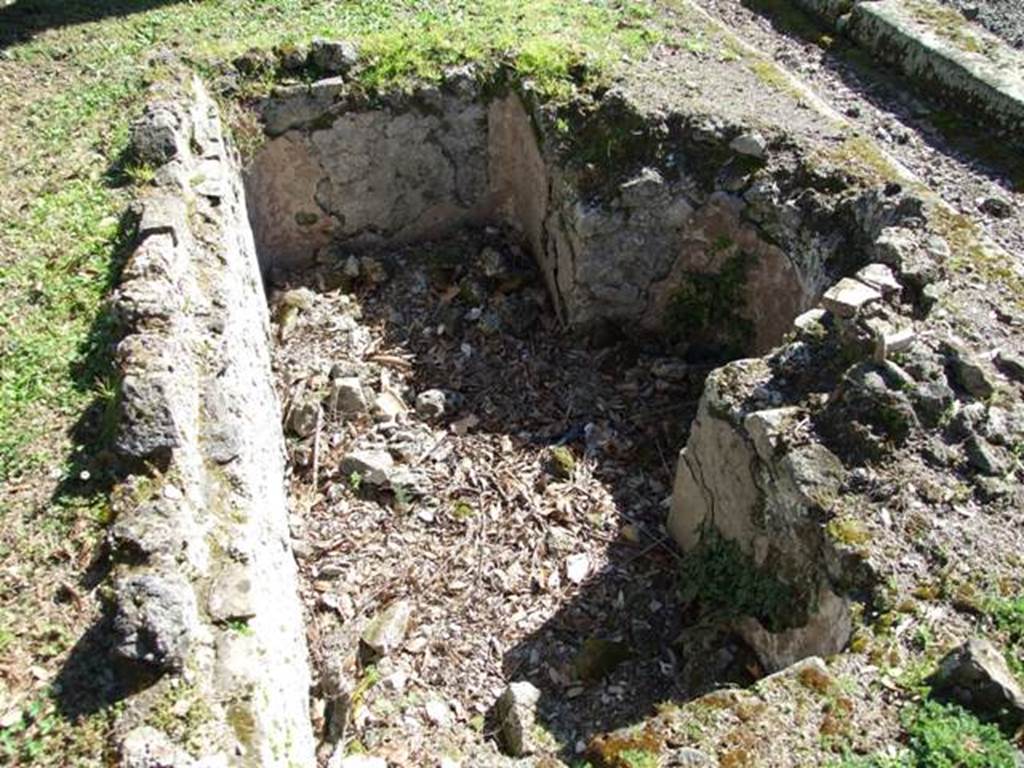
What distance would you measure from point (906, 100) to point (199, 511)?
5.95 meters

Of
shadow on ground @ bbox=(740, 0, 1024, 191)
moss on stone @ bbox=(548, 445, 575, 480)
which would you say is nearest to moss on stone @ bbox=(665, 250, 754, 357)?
moss on stone @ bbox=(548, 445, 575, 480)

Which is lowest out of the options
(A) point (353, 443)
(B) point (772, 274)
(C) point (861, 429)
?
(A) point (353, 443)

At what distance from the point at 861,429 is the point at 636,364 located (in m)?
Result: 2.63

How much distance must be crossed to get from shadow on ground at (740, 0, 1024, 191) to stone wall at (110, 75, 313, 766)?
477cm

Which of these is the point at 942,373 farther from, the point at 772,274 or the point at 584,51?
the point at 584,51

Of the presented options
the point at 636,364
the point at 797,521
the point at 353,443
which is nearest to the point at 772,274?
the point at 636,364

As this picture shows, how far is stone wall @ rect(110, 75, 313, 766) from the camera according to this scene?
11.2ft

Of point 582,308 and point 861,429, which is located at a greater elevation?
point 861,429

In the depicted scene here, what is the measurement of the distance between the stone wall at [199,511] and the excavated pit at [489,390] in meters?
0.50

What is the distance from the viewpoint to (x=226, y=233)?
5.80m

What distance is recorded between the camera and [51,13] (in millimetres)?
8273

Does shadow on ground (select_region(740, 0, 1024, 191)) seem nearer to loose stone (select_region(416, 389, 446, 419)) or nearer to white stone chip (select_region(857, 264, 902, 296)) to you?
white stone chip (select_region(857, 264, 902, 296))

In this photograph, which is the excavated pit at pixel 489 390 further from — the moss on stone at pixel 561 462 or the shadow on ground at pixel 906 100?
the shadow on ground at pixel 906 100

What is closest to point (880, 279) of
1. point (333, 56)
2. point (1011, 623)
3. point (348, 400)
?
point (1011, 623)
